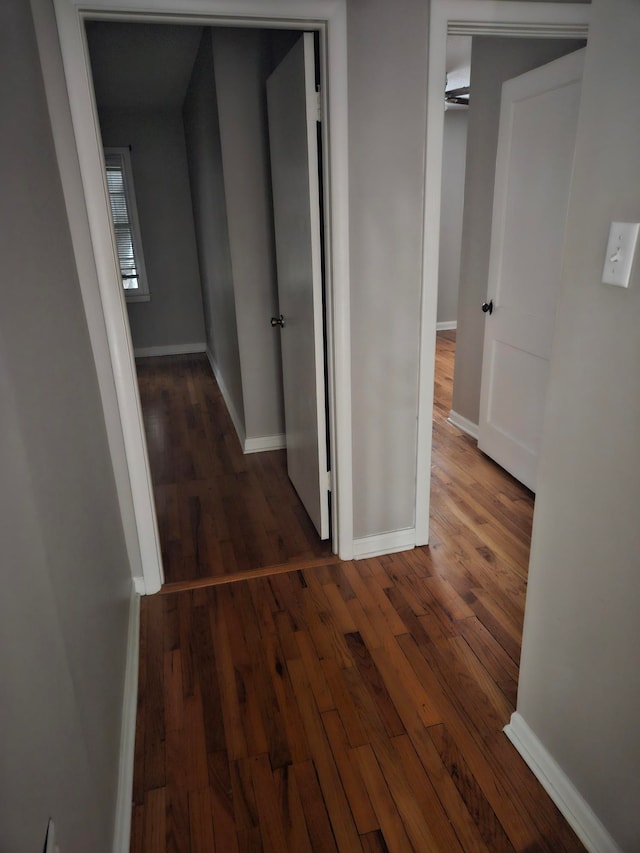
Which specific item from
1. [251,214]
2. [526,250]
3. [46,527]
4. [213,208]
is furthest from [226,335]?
[46,527]

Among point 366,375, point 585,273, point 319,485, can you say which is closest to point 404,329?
point 366,375

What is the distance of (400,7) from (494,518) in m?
2.19

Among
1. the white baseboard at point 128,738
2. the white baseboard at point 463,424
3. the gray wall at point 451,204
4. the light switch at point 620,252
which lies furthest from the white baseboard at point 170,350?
the light switch at point 620,252

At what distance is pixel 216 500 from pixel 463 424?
1794 mm

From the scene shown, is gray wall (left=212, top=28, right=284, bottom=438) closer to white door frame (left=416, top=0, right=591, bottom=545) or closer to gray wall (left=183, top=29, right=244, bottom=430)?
gray wall (left=183, top=29, right=244, bottom=430)

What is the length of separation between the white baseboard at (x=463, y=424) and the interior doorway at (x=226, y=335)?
1222 mm

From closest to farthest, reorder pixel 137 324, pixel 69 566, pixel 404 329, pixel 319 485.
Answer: pixel 69 566 < pixel 404 329 < pixel 319 485 < pixel 137 324

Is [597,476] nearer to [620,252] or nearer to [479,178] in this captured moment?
[620,252]

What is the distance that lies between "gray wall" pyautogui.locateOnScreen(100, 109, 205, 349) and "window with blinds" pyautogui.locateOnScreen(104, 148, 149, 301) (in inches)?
2.7

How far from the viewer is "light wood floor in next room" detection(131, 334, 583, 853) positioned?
57.9 inches

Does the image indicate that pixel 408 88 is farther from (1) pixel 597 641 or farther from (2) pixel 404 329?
(1) pixel 597 641

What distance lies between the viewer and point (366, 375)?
7.68 feet

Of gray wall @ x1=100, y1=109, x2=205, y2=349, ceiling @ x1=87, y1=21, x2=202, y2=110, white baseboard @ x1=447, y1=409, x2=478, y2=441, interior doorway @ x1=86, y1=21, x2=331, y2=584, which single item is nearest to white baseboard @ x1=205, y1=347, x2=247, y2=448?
interior doorway @ x1=86, y1=21, x2=331, y2=584

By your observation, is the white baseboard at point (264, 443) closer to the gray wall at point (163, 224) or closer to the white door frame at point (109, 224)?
the white door frame at point (109, 224)
